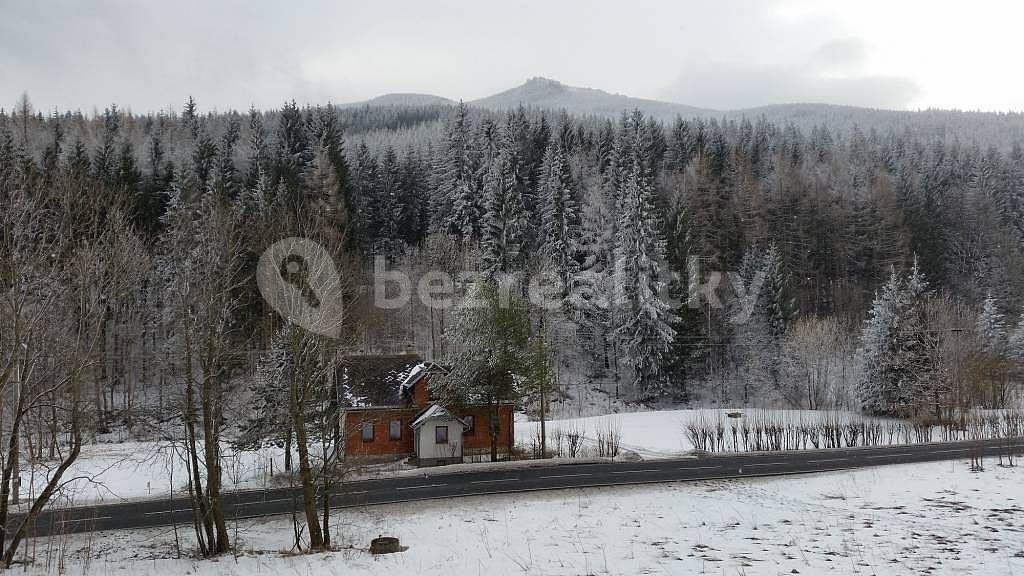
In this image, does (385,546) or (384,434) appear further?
(384,434)

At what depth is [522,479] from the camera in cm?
2823

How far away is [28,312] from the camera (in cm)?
1519

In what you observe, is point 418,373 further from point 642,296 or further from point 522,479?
point 642,296

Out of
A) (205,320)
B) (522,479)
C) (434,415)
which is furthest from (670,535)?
(434,415)

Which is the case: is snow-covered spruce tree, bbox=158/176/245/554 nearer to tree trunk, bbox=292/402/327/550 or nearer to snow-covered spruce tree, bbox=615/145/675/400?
tree trunk, bbox=292/402/327/550

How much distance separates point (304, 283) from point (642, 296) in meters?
40.5

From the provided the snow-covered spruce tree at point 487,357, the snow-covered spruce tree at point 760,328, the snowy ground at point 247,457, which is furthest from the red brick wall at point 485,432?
the snow-covered spruce tree at point 760,328

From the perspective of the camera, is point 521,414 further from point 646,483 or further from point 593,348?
point 646,483

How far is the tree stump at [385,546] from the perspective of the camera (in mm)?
16595

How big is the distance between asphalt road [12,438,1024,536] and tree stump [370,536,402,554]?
4.99 m

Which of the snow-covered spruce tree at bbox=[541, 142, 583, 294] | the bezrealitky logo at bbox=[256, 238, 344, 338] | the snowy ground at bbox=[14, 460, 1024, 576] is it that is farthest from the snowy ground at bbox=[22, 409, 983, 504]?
the snow-covered spruce tree at bbox=[541, 142, 583, 294]

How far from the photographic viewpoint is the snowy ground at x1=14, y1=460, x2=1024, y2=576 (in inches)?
566

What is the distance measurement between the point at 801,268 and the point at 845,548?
63.7 metres

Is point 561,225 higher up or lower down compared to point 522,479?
higher up
